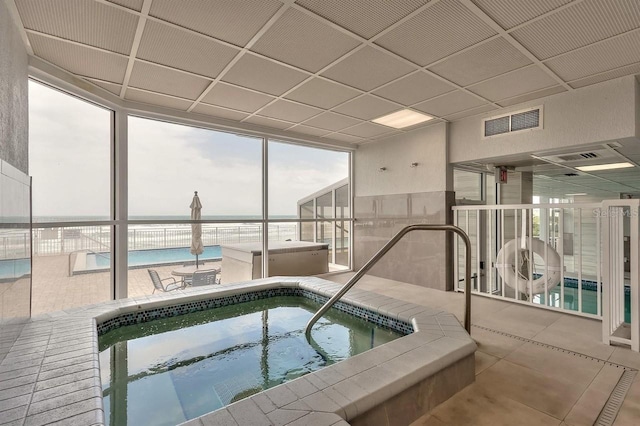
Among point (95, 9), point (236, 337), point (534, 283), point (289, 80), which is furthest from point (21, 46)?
point (534, 283)

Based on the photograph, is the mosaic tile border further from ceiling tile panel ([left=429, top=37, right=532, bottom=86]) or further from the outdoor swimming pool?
ceiling tile panel ([left=429, top=37, right=532, bottom=86])

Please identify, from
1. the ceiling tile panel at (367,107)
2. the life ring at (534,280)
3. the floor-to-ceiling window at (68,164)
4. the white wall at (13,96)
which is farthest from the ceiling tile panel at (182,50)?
the life ring at (534,280)

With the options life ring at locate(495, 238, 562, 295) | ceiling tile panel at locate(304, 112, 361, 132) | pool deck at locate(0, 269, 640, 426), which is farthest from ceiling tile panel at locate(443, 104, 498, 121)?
pool deck at locate(0, 269, 640, 426)

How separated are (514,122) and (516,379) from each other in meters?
3.27

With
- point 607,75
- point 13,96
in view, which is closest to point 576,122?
point 607,75

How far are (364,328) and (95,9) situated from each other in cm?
344

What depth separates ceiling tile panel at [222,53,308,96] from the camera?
2924 mm

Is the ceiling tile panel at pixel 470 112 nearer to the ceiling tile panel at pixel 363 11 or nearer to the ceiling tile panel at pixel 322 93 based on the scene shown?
the ceiling tile panel at pixel 322 93

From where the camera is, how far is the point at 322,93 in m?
3.64

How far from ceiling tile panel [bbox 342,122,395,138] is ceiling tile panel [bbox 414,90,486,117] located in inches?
36.4

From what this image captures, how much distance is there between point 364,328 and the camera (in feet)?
10.2

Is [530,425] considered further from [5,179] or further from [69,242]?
[69,242]

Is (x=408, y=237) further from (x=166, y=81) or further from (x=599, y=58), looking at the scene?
(x=166, y=81)

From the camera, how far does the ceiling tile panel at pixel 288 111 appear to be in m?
4.05
